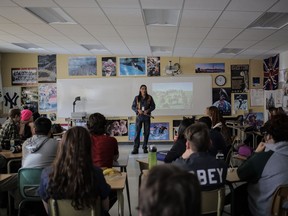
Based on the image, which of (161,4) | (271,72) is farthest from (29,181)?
(271,72)

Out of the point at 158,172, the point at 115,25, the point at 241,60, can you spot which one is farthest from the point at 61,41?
the point at 158,172

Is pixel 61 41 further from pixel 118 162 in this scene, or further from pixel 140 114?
pixel 118 162

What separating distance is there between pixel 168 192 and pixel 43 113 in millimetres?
8976

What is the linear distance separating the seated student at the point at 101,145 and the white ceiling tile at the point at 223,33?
3098mm

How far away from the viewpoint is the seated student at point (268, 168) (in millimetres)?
2475

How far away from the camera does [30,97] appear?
364 inches

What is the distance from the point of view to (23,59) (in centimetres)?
917

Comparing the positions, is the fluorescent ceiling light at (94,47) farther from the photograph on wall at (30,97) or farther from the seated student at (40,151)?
the seated student at (40,151)

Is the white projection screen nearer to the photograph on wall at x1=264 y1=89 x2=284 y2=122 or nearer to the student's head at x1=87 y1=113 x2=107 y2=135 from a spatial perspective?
the photograph on wall at x1=264 y1=89 x2=284 y2=122

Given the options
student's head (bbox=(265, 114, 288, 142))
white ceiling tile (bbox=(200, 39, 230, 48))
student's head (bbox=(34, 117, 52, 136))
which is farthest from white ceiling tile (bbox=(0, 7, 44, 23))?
student's head (bbox=(265, 114, 288, 142))

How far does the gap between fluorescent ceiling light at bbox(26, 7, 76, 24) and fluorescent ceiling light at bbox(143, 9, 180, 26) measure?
1.30 metres

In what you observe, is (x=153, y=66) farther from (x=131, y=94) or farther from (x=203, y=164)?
(x=203, y=164)

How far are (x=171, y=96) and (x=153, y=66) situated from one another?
1040mm

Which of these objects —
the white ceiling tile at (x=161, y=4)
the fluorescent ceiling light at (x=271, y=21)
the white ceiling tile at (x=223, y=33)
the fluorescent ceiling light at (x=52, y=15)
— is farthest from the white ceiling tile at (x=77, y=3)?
the fluorescent ceiling light at (x=271, y=21)
